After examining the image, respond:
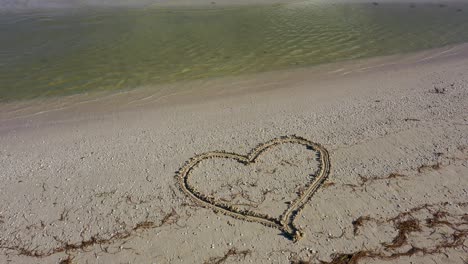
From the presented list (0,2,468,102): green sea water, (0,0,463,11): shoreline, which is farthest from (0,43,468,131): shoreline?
(0,0,463,11): shoreline

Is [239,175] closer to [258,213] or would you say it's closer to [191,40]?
[258,213]

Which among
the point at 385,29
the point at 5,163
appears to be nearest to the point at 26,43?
the point at 5,163

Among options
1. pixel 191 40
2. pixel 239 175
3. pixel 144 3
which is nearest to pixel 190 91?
pixel 239 175

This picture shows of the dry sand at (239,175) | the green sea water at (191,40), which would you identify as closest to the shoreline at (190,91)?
the dry sand at (239,175)

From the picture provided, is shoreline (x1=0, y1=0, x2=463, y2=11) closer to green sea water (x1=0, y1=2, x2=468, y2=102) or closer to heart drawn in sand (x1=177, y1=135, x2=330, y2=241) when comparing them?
green sea water (x1=0, y1=2, x2=468, y2=102)

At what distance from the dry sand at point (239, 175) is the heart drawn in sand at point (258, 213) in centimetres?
10

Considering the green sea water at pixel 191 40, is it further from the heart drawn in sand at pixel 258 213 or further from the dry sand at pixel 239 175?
the heart drawn in sand at pixel 258 213

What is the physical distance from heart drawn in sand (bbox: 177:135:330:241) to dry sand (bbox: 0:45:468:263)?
0.10 meters

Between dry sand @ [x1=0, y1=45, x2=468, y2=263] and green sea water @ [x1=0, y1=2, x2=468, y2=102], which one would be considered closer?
dry sand @ [x1=0, y1=45, x2=468, y2=263]

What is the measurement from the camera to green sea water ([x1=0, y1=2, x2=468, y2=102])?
10570 mm

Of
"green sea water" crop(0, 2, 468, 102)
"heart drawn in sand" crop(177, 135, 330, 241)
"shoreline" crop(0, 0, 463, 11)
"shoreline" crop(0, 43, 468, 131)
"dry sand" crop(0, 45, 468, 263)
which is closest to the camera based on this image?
"dry sand" crop(0, 45, 468, 263)

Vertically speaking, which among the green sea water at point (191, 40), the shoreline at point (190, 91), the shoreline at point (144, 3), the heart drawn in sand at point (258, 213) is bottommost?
the heart drawn in sand at point (258, 213)

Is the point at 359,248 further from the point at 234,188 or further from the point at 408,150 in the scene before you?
the point at 408,150

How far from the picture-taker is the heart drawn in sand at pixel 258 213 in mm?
4852
